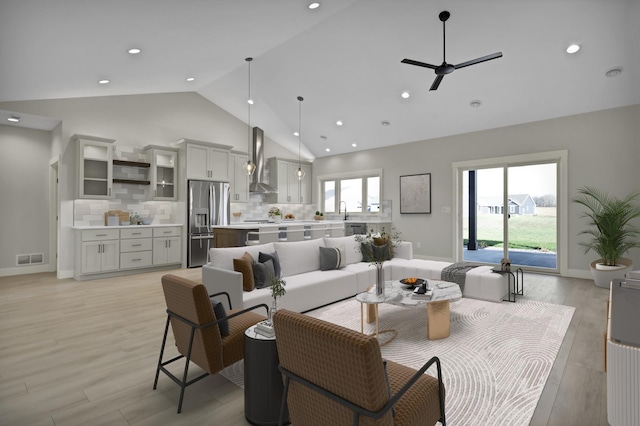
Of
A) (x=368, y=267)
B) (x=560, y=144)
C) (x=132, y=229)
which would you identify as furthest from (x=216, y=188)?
(x=560, y=144)

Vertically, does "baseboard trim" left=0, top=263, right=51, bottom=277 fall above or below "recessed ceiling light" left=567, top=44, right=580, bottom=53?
below

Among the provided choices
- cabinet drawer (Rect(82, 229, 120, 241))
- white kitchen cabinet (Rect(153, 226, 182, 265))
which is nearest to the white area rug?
white kitchen cabinet (Rect(153, 226, 182, 265))

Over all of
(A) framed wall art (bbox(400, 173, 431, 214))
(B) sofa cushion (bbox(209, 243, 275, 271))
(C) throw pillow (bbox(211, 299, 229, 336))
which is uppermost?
(A) framed wall art (bbox(400, 173, 431, 214))

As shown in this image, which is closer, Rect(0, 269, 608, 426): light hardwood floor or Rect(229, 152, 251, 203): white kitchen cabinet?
Rect(0, 269, 608, 426): light hardwood floor

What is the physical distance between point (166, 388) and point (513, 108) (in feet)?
21.7

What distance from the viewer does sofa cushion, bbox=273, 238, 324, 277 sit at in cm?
416

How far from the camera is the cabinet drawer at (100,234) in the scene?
5871mm

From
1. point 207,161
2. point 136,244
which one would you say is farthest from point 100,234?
point 207,161

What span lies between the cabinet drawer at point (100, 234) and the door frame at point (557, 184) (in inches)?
262

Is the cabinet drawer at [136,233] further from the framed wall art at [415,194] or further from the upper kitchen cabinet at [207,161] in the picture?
the framed wall art at [415,194]

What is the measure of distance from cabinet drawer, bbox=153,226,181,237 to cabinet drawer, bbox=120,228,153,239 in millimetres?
102

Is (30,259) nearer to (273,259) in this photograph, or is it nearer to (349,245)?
(273,259)

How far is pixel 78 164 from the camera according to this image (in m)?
6.04

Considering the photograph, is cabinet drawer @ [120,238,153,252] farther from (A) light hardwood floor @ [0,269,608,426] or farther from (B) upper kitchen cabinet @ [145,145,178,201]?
(A) light hardwood floor @ [0,269,608,426]
